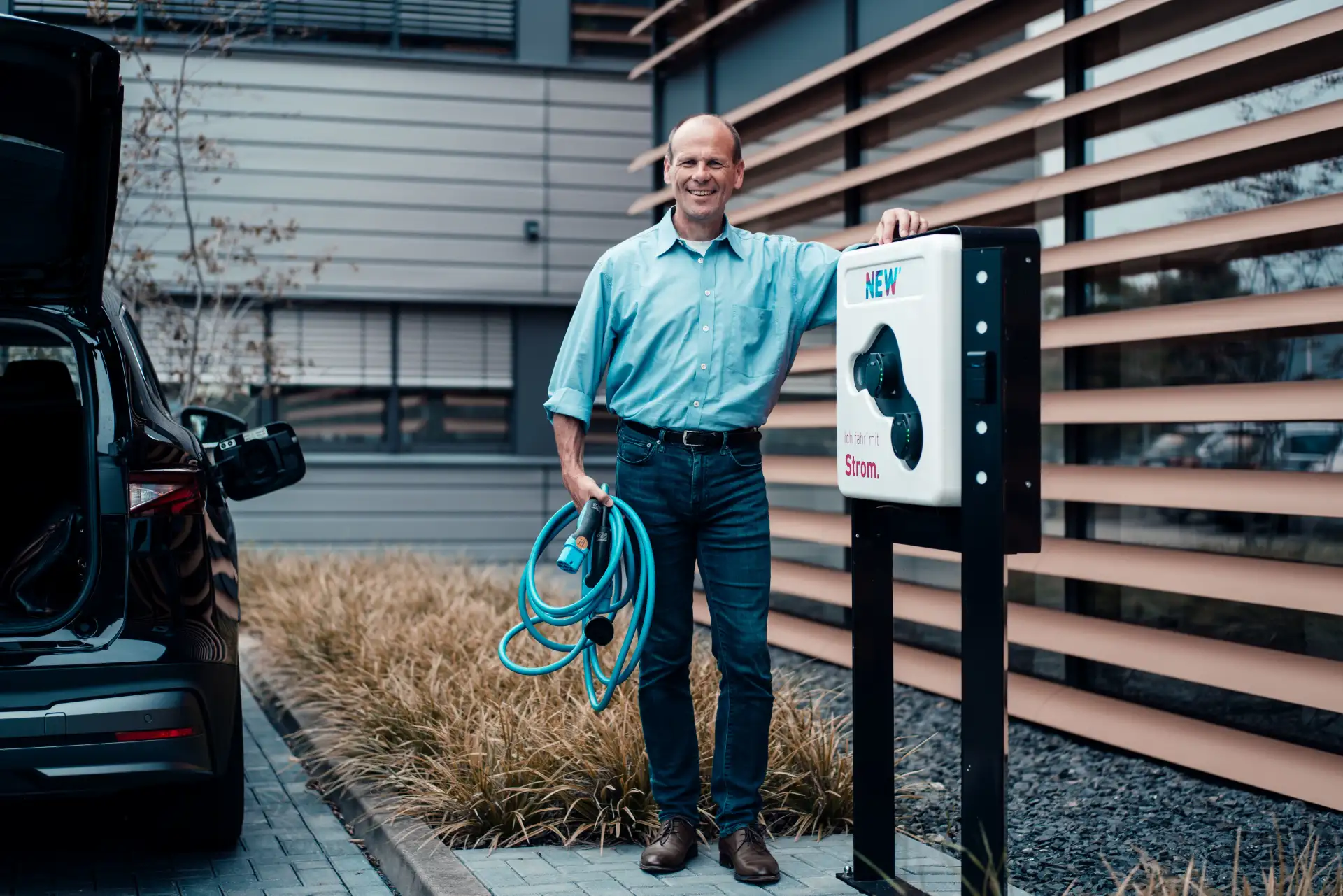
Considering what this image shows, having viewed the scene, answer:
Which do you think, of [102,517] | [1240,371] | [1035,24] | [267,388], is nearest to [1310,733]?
[1240,371]

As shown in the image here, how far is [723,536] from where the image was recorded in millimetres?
4094

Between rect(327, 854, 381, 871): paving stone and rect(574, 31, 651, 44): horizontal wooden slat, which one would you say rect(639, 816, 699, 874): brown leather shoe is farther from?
rect(574, 31, 651, 44): horizontal wooden slat

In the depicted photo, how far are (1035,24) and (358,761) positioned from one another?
161 inches

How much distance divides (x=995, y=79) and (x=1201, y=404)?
2.09m

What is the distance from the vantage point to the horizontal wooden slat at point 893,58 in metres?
6.50

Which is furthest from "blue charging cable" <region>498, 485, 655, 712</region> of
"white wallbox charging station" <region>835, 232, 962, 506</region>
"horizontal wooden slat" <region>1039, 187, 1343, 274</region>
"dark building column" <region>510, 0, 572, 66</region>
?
"dark building column" <region>510, 0, 572, 66</region>

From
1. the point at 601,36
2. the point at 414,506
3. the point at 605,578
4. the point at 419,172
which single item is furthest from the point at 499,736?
the point at 601,36

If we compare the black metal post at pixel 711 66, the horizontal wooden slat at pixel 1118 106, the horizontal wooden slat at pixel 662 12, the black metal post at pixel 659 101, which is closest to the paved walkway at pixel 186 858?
the horizontal wooden slat at pixel 1118 106

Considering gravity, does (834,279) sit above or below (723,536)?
above

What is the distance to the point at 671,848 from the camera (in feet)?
13.5

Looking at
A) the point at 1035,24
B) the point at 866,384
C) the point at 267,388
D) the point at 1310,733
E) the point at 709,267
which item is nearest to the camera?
the point at 866,384

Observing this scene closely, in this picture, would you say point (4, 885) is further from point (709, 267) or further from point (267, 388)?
point (267, 388)

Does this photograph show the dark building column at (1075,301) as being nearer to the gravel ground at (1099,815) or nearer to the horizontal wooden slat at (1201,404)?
the horizontal wooden slat at (1201,404)

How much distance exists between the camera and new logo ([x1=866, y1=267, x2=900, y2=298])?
3.45m
